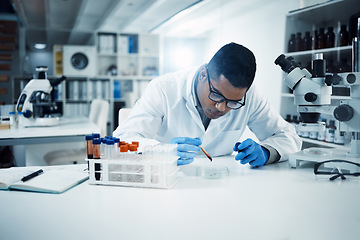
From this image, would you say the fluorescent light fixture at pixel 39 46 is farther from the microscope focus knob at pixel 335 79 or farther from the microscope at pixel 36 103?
the microscope focus knob at pixel 335 79

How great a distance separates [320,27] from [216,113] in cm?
224

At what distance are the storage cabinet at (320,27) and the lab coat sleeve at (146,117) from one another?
4.20 feet

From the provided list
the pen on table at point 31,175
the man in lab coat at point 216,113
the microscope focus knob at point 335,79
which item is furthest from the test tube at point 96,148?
the microscope focus knob at point 335,79

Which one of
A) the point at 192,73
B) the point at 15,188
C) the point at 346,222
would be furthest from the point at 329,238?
the point at 192,73

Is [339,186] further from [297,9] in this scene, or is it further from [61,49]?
[61,49]

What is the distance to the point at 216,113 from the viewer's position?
1281 millimetres

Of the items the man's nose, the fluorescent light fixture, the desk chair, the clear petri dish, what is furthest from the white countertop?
the fluorescent light fixture

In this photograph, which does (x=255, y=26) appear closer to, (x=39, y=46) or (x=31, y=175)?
(x=31, y=175)

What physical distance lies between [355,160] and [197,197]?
0.62m

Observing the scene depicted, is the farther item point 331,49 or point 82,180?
point 331,49

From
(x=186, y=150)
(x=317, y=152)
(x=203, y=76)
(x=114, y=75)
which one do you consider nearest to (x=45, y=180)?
(x=186, y=150)

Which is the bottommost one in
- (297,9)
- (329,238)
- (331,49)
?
(329,238)

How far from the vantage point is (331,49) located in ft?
8.69

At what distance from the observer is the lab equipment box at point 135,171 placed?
0.88m
